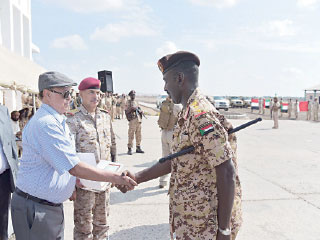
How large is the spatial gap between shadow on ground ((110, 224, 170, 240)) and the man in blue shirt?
1726 millimetres

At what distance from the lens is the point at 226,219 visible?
5.41 feet

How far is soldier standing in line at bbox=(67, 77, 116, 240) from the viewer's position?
2992mm

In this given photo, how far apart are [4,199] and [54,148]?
4.97 ft

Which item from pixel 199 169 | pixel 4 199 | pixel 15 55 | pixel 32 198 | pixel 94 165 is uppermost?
pixel 15 55

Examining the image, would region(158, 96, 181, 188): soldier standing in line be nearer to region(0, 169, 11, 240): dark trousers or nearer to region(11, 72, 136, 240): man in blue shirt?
region(0, 169, 11, 240): dark trousers

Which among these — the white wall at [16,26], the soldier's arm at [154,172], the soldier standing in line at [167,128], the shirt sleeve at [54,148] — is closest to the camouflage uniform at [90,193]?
the soldier's arm at [154,172]

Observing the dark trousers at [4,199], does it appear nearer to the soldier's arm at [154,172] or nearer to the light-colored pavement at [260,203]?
the light-colored pavement at [260,203]

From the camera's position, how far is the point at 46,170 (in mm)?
2080

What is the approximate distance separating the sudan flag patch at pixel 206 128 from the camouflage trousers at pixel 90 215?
1.78m

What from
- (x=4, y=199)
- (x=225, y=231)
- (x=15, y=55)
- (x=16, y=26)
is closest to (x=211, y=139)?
(x=225, y=231)

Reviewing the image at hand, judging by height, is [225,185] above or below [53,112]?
below

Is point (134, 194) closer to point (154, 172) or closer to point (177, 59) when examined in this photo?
point (154, 172)

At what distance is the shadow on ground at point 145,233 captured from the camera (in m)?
3.76

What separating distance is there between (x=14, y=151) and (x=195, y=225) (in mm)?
2320
